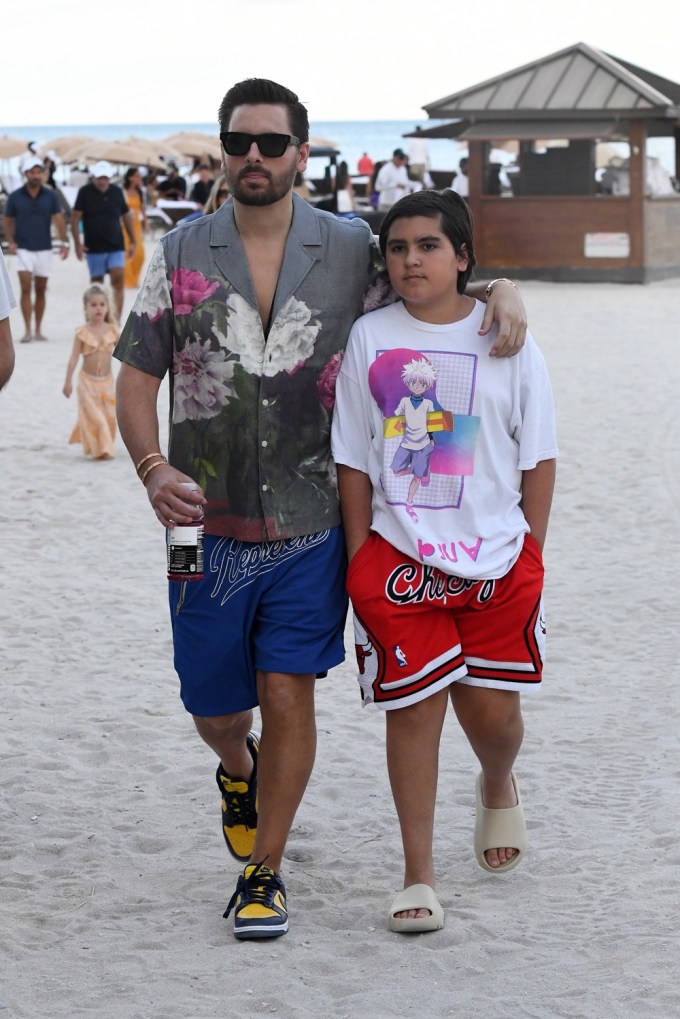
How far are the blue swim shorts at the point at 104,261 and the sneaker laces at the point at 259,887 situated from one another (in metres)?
Result: 12.9

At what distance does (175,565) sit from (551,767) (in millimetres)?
1888

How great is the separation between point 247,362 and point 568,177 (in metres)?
19.3

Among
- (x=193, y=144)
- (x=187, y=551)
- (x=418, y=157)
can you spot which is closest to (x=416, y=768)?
(x=187, y=551)

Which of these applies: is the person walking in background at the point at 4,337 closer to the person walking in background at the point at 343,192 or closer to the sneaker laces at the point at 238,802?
the sneaker laces at the point at 238,802

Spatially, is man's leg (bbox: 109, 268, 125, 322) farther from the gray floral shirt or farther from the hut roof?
the gray floral shirt

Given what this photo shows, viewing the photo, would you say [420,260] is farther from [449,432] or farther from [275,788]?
[275,788]

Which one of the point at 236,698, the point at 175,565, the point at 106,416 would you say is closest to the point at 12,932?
the point at 236,698

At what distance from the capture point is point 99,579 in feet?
23.4

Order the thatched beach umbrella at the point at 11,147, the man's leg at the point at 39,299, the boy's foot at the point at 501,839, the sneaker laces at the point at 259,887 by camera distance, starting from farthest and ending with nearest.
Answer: the thatched beach umbrella at the point at 11,147 < the man's leg at the point at 39,299 < the boy's foot at the point at 501,839 < the sneaker laces at the point at 259,887

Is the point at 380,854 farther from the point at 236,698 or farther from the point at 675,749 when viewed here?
the point at 675,749

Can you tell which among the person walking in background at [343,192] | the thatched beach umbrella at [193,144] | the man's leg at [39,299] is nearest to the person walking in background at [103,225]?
the man's leg at [39,299]

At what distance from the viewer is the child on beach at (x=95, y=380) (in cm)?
981

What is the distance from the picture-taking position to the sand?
327 centimetres

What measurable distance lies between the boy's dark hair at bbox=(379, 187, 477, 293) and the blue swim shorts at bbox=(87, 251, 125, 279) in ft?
41.5
